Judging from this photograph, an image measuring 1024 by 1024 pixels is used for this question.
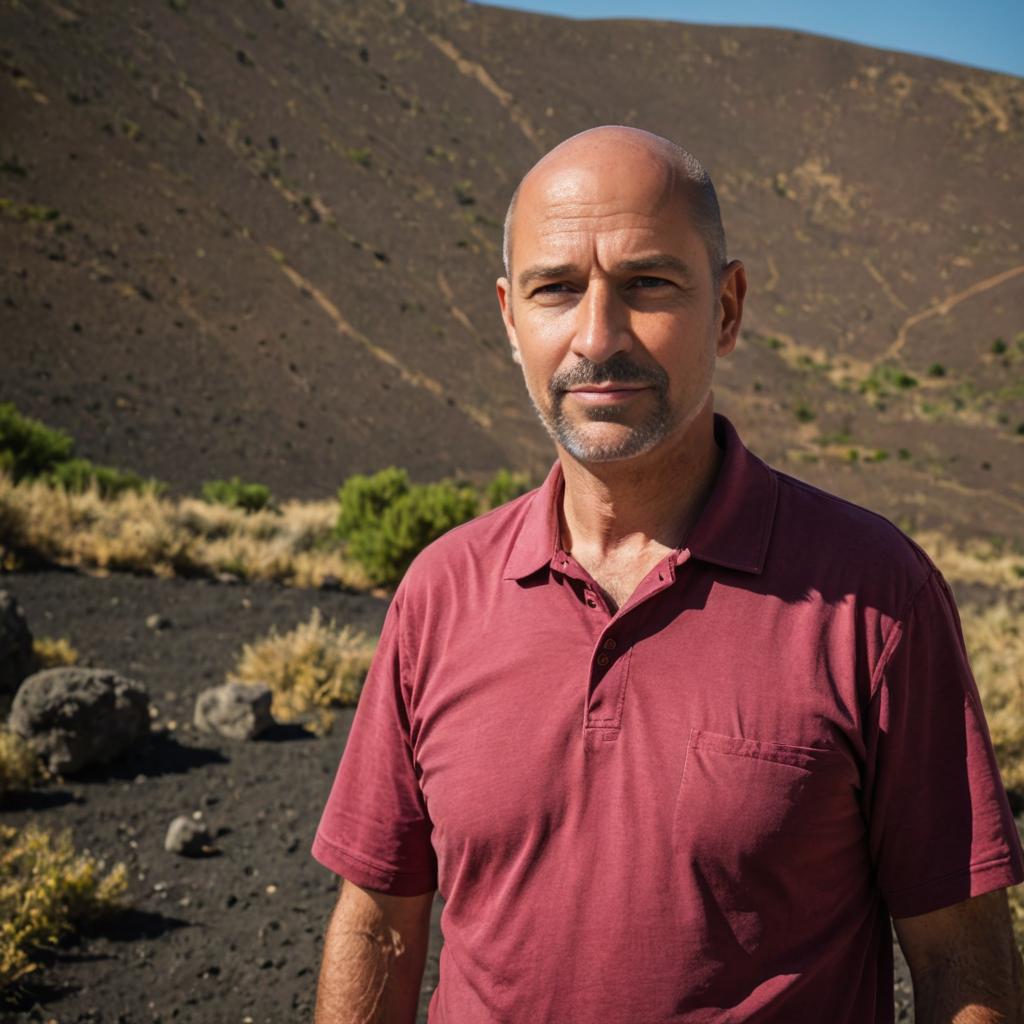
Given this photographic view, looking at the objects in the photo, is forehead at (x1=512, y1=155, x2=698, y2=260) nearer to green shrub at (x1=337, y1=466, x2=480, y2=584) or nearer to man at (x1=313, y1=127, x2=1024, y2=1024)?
man at (x1=313, y1=127, x2=1024, y2=1024)

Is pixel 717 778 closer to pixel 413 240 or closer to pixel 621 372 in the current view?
pixel 621 372

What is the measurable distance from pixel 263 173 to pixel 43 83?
846 cm

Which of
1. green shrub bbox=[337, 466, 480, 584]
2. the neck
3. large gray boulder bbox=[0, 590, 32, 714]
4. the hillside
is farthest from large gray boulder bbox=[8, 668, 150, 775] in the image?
the hillside

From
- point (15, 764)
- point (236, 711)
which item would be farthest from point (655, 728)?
point (236, 711)

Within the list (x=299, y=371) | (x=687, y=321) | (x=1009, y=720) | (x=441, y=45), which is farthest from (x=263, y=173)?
(x=687, y=321)

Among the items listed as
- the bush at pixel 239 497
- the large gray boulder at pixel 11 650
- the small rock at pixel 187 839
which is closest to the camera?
the small rock at pixel 187 839

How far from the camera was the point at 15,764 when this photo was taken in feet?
18.6

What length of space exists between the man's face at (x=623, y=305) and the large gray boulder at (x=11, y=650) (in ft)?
20.6

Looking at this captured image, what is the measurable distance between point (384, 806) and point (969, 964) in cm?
95

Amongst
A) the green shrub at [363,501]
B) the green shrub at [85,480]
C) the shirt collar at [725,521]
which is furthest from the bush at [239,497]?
the shirt collar at [725,521]

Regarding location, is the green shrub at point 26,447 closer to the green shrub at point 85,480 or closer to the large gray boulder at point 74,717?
the green shrub at point 85,480

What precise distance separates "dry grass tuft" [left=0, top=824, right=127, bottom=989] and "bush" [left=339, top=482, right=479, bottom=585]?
6.70 m

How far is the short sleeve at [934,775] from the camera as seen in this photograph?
1.46 meters

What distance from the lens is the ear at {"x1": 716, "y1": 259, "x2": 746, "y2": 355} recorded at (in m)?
1.79
